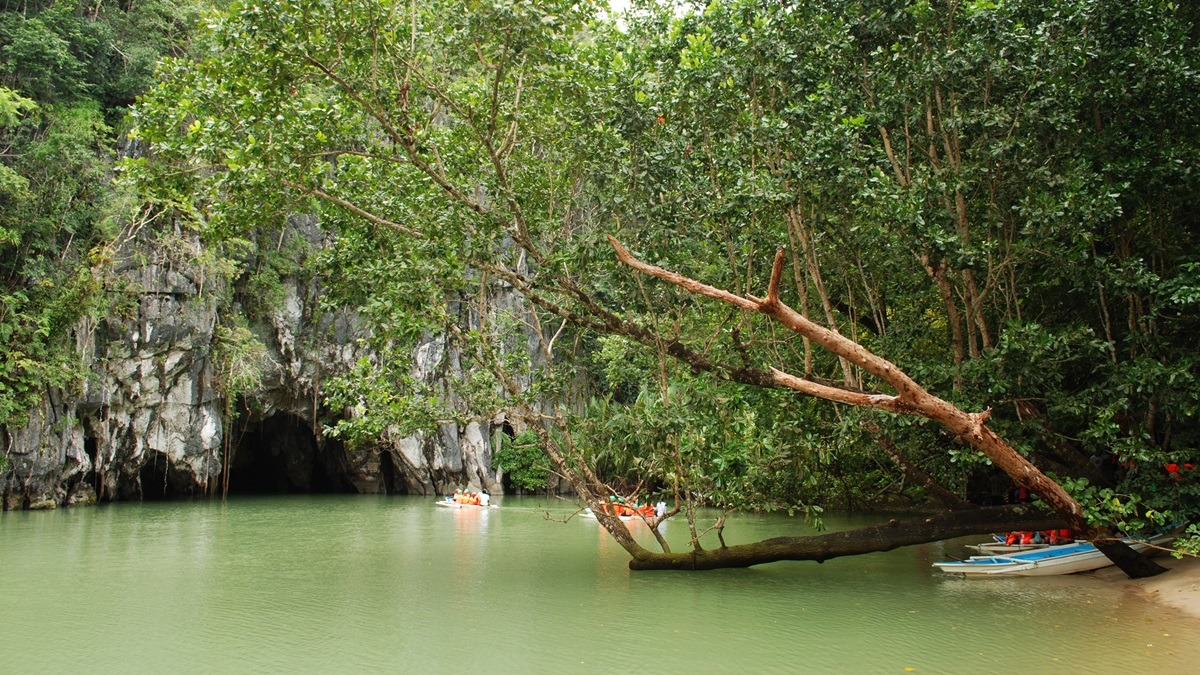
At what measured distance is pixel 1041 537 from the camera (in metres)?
9.45

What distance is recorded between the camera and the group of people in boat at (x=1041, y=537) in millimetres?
8984

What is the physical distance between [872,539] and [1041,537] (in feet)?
9.23

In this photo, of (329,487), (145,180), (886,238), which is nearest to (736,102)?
(886,238)

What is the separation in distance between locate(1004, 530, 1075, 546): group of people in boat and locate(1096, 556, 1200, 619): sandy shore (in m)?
0.90

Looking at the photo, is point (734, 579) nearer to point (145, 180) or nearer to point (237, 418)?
point (145, 180)

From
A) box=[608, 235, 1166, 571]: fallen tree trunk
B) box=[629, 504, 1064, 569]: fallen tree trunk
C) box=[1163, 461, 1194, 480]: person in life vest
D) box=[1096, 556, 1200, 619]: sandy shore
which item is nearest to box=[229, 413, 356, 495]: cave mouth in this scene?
box=[629, 504, 1064, 569]: fallen tree trunk

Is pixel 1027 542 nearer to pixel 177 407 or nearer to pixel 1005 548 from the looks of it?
pixel 1005 548

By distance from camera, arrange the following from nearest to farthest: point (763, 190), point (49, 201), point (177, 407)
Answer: point (763, 190) → point (49, 201) → point (177, 407)

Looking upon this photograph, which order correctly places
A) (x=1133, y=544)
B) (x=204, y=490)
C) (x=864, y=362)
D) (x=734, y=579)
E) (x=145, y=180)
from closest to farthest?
(x=864, y=362) < (x=145, y=180) < (x=1133, y=544) < (x=734, y=579) < (x=204, y=490)

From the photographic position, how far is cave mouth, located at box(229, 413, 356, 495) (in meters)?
24.8

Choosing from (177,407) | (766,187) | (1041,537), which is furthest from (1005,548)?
(177,407)

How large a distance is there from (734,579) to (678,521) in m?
8.75

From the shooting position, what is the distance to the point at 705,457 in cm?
761

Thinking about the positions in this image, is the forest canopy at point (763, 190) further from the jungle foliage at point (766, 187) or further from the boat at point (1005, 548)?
the boat at point (1005, 548)
